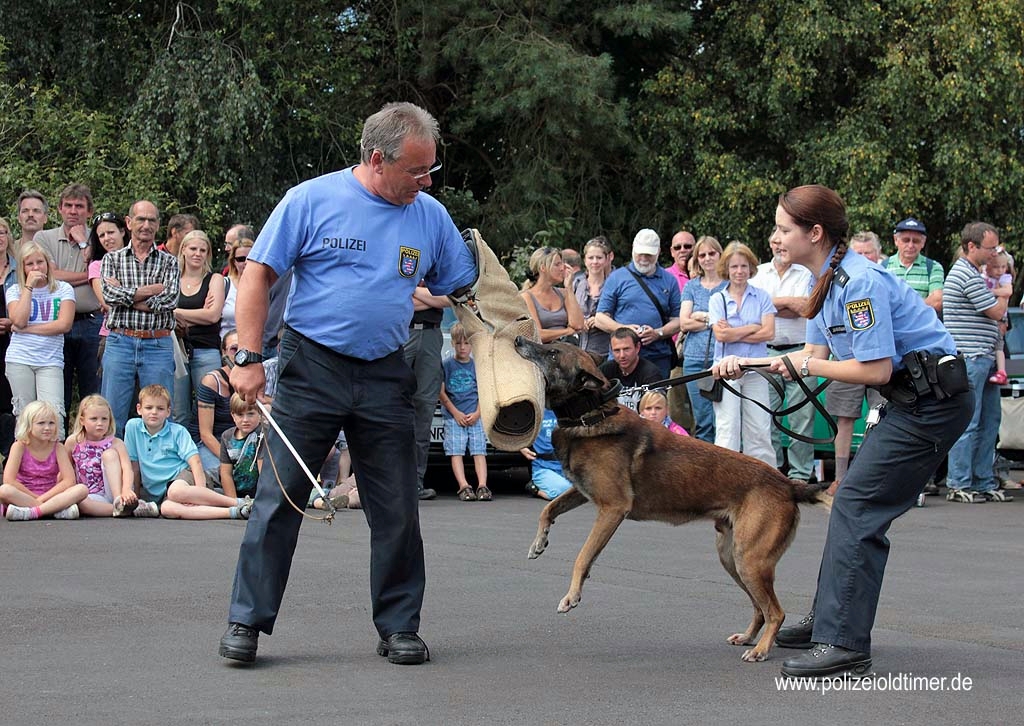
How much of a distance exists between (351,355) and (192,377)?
683 cm

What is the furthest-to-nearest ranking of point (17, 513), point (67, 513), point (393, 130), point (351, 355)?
point (67, 513), point (17, 513), point (351, 355), point (393, 130)

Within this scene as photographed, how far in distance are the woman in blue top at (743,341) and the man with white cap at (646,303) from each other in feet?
3.17

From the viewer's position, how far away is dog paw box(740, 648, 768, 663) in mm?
5844

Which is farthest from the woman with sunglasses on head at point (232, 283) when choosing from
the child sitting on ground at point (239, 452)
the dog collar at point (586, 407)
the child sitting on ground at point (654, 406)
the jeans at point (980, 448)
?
the jeans at point (980, 448)

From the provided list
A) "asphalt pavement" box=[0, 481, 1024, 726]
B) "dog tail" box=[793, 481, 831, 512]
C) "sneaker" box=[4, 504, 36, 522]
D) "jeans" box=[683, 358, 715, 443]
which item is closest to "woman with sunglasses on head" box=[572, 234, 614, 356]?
"jeans" box=[683, 358, 715, 443]

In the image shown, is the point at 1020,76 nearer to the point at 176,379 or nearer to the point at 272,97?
the point at 272,97

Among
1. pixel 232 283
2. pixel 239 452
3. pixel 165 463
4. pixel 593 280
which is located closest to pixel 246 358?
pixel 165 463

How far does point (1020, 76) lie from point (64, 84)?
14.7m

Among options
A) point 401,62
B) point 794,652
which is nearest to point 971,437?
point 794,652

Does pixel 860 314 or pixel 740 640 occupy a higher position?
pixel 860 314

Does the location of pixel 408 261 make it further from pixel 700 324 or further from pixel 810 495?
pixel 700 324

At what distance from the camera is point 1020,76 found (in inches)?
849

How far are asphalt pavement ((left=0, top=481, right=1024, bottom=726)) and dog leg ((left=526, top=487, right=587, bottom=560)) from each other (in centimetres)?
38

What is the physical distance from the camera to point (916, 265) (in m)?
12.6
